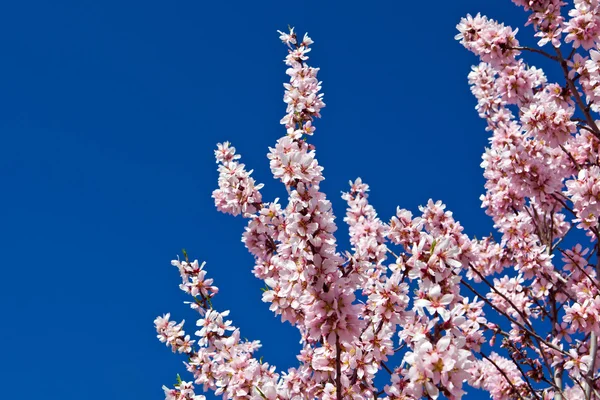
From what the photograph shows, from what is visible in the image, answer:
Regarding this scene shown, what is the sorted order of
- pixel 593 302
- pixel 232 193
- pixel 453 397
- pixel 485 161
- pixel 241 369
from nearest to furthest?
pixel 453 397 < pixel 241 369 < pixel 232 193 < pixel 593 302 < pixel 485 161

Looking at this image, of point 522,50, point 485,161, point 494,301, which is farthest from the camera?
point 494,301

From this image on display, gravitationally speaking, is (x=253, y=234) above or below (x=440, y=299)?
above

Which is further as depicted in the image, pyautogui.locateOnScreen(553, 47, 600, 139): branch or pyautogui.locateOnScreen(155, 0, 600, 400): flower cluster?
pyautogui.locateOnScreen(553, 47, 600, 139): branch

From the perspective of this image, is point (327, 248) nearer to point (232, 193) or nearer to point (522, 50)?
point (232, 193)

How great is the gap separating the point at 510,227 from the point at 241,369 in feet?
15.9

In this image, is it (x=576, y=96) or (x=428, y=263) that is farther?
(x=576, y=96)

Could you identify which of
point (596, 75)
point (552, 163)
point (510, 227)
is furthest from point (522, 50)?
point (510, 227)

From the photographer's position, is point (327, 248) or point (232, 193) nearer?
point (327, 248)

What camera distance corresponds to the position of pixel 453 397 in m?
3.64

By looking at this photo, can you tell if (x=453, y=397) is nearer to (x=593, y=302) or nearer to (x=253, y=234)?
(x=253, y=234)

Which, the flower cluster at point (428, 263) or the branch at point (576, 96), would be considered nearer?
the flower cluster at point (428, 263)

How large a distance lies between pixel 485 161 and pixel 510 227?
3.22 feet

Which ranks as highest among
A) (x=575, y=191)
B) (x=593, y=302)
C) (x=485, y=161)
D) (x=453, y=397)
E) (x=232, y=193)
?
(x=485, y=161)

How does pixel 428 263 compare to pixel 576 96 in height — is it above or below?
below
